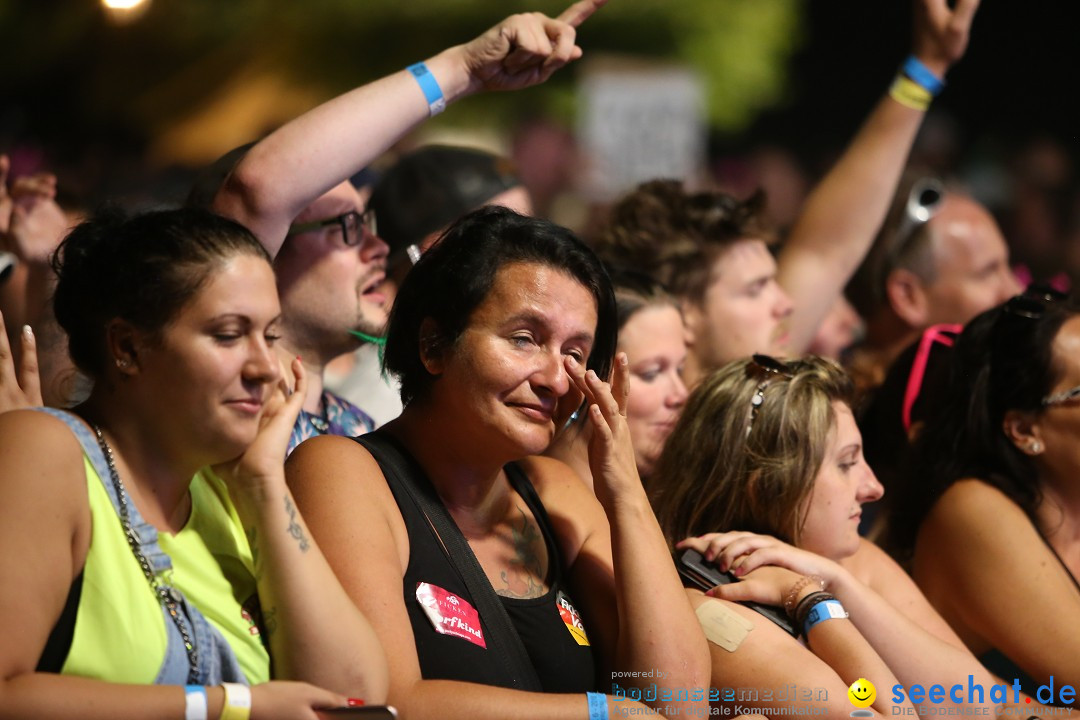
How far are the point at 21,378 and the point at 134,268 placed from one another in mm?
528

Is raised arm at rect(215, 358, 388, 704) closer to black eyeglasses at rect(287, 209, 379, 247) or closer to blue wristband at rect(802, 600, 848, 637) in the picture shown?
blue wristband at rect(802, 600, 848, 637)

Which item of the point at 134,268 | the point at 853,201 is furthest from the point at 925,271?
the point at 134,268

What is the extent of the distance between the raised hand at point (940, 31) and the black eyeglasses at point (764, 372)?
159 centimetres

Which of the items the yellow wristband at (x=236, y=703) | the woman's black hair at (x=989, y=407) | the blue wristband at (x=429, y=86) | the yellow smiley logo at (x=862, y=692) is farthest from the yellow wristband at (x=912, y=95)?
the yellow wristband at (x=236, y=703)

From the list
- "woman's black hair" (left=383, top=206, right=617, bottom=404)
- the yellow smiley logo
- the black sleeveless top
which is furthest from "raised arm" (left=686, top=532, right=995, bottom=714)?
"woman's black hair" (left=383, top=206, right=617, bottom=404)

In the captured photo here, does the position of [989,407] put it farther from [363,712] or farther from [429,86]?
[363,712]

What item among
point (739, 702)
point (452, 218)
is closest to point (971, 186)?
point (452, 218)

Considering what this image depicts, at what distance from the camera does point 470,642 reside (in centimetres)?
217

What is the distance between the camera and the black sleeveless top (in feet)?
7.00

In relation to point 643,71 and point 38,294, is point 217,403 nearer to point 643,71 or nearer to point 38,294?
point 38,294

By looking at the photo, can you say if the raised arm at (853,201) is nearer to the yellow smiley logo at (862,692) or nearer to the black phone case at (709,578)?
the black phone case at (709,578)

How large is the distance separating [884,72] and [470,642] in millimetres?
6207

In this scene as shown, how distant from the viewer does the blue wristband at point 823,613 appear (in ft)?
8.28

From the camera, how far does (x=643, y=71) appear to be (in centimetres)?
738
